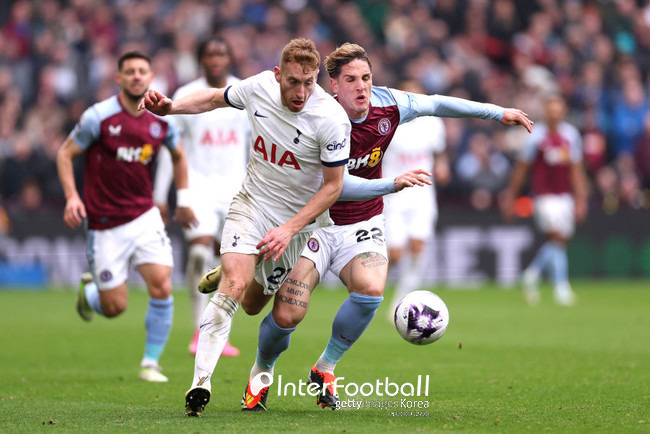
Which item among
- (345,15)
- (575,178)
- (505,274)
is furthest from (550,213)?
(345,15)

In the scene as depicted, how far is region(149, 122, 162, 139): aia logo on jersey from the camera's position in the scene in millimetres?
8859

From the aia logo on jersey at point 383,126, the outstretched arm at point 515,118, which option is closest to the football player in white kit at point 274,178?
the aia logo on jersey at point 383,126

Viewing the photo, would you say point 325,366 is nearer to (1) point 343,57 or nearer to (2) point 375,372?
(2) point 375,372

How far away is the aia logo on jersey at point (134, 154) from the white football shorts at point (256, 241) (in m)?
2.21

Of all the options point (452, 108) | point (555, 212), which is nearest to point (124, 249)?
point (452, 108)

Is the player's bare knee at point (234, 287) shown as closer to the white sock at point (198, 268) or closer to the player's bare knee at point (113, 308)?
the player's bare knee at point (113, 308)

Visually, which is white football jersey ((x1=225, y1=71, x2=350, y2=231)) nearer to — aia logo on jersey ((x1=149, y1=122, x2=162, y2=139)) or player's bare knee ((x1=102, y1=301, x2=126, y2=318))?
aia logo on jersey ((x1=149, y1=122, x2=162, y2=139))

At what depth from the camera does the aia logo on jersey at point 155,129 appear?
29.1ft

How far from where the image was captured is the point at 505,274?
63.1ft

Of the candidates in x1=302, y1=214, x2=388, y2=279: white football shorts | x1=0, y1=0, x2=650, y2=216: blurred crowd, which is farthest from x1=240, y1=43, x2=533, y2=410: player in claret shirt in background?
x1=0, y1=0, x2=650, y2=216: blurred crowd

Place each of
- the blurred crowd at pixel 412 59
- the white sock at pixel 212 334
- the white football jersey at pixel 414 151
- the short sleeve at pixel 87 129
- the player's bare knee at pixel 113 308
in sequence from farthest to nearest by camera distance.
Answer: the blurred crowd at pixel 412 59 < the white football jersey at pixel 414 151 < the player's bare knee at pixel 113 308 < the short sleeve at pixel 87 129 < the white sock at pixel 212 334

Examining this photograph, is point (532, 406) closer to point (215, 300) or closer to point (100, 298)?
point (215, 300)

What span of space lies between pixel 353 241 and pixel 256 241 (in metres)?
0.91

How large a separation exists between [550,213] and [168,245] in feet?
30.0
